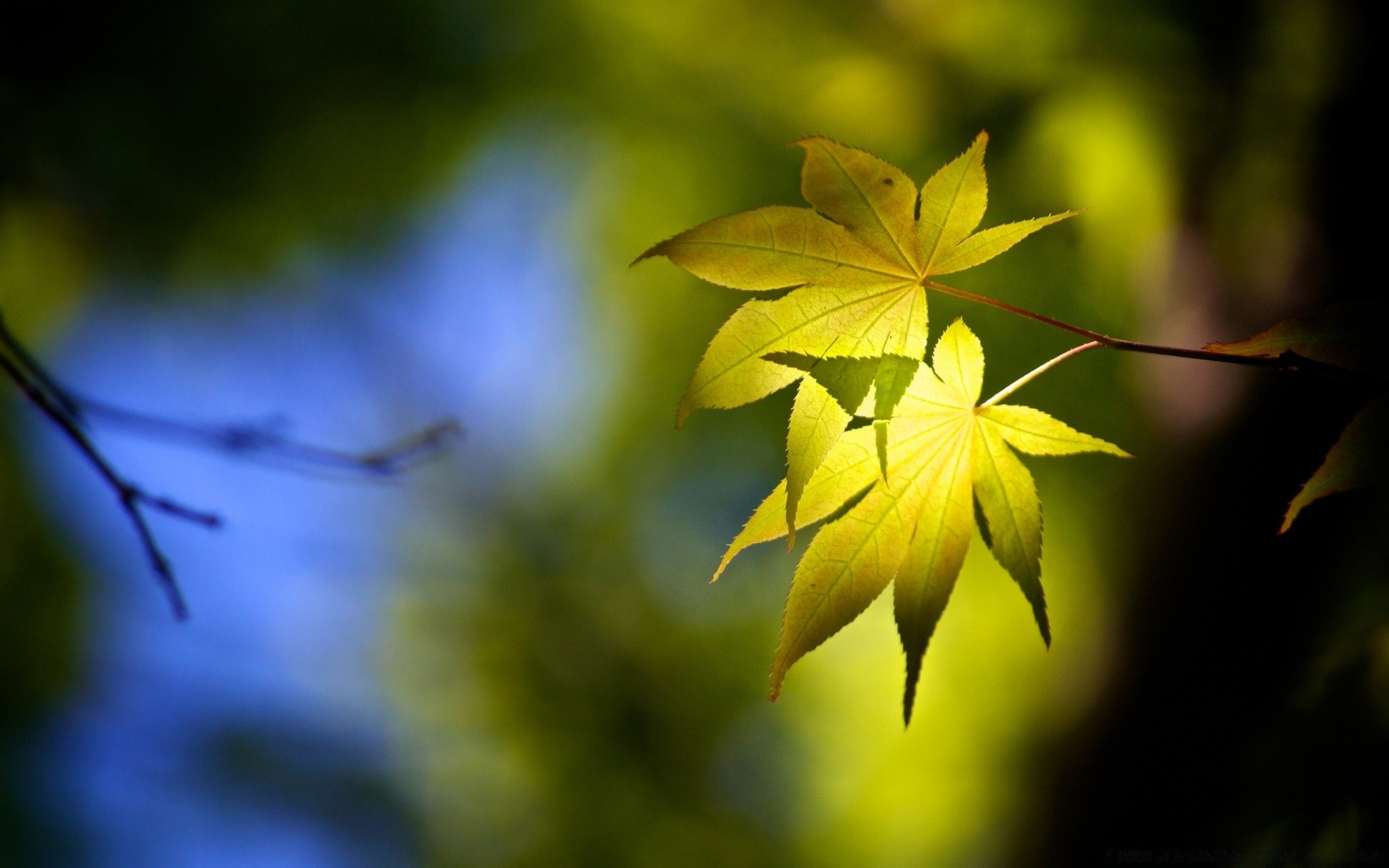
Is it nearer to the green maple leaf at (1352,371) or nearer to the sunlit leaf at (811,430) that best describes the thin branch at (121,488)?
the sunlit leaf at (811,430)

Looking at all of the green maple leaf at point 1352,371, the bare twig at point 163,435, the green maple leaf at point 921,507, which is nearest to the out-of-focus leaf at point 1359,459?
the green maple leaf at point 1352,371

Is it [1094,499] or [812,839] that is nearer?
[1094,499]

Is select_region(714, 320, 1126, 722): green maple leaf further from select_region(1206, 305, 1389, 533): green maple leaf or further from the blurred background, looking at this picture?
the blurred background

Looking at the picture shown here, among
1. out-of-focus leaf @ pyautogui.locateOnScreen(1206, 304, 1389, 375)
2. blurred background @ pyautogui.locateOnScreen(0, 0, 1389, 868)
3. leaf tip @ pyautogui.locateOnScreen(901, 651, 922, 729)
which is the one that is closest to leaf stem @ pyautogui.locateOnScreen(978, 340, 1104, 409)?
out-of-focus leaf @ pyautogui.locateOnScreen(1206, 304, 1389, 375)

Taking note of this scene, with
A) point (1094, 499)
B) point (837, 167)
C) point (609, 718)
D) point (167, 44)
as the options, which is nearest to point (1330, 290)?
point (1094, 499)

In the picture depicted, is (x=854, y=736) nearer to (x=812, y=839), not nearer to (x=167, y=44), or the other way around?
(x=812, y=839)

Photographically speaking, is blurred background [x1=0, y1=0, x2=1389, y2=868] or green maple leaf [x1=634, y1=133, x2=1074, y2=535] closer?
green maple leaf [x1=634, y1=133, x2=1074, y2=535]
